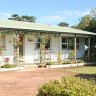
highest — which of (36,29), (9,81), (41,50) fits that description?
(36,29)

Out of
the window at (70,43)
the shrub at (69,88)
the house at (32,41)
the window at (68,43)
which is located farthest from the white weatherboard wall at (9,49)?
the shrub at (69,88)

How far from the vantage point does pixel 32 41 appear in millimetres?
27875

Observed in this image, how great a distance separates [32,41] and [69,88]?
20.9 meters

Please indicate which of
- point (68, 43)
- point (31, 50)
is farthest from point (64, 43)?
point (31, 50)

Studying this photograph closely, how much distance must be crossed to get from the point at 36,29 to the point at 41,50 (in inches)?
71.5

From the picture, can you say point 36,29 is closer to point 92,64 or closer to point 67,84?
point 92,64

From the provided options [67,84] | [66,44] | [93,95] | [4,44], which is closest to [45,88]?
[67,84]

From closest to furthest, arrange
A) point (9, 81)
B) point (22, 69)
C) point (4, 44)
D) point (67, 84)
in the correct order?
point (67, 84), point (9, 81), point (22, 69), point (4, 44)

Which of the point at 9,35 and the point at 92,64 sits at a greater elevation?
the point at 9,35

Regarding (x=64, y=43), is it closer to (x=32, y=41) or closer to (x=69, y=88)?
(x=32, y=41)

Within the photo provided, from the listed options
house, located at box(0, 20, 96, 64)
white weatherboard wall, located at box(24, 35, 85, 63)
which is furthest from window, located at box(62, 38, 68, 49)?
white weatherboard wall, located at box(24, 35, 85, 63)

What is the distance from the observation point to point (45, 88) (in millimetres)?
7688

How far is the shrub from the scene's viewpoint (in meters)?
6.91

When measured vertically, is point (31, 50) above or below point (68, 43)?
below
